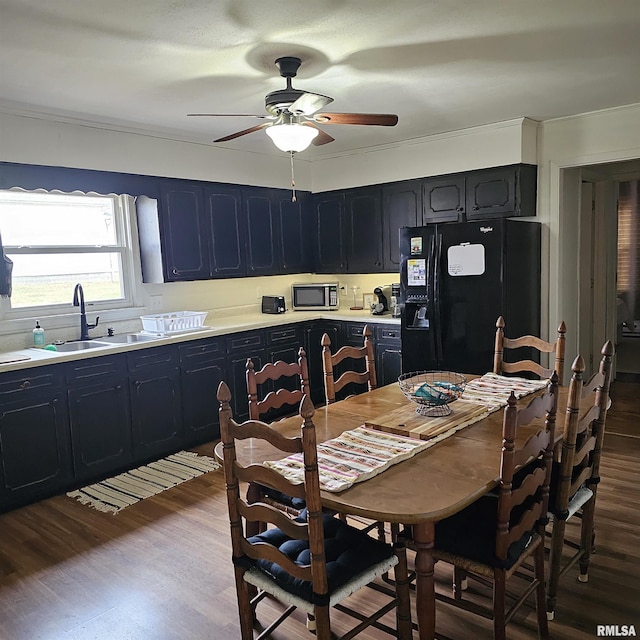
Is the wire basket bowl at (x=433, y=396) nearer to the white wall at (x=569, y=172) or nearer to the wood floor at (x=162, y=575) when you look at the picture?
the wood floor at (x=162, y=575)

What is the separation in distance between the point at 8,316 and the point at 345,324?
9.13 feet

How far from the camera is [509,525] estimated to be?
6.48ft

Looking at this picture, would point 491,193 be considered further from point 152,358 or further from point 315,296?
point 152,358

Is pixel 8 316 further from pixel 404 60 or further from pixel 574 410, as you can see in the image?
pixel 574 410

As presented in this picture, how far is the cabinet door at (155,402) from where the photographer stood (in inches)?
157

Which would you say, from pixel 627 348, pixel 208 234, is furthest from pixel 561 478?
pixel 627 348

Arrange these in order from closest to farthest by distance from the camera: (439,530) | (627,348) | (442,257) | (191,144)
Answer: (439,530)
(442,257)
(191,144)
(627,348)

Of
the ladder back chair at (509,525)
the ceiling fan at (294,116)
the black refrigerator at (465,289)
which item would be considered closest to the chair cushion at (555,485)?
the ladder back chair at (509,525)

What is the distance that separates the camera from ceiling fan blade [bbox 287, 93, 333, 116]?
8.75ft

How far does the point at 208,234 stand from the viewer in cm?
483

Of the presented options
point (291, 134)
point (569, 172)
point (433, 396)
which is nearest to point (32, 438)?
point (291, 134)

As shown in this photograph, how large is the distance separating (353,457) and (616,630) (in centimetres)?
126

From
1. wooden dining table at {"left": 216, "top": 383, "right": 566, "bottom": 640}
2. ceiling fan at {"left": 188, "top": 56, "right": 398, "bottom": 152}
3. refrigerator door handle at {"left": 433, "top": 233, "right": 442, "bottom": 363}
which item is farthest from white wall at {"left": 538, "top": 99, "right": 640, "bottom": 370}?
wooden dining table at {"left": 216, "top": 383, "right": 566, "bottom": 640}

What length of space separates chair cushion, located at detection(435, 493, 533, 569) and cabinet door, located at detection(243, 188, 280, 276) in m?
3.53
